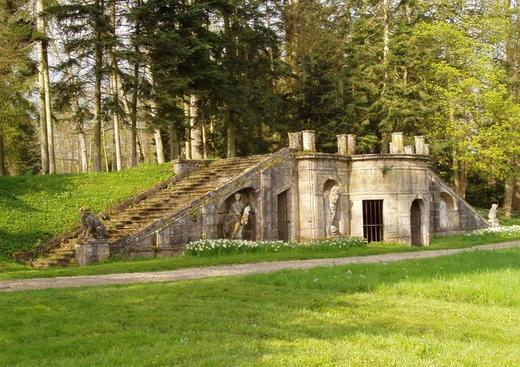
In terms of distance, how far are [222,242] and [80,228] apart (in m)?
4.79

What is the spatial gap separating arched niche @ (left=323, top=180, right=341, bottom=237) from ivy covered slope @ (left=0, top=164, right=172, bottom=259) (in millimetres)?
6219

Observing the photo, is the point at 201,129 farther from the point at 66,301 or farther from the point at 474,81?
the point at 66,301

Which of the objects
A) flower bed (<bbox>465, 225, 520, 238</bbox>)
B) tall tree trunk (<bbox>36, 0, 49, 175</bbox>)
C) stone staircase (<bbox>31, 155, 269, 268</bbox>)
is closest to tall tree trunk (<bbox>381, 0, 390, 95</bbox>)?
flower bed (<bbox>465, 225, 520, 238</bbox>)

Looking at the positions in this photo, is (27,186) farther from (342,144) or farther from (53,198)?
(342,144)

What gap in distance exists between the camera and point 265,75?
3725cm

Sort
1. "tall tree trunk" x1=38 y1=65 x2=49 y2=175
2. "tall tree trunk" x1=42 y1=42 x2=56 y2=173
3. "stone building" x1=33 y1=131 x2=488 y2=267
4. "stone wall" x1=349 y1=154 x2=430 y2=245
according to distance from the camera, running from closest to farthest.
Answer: "stone building" x1=33 y1=131 x2=488 y2=267 < "stone wall" x1=349 y1=154 x2=430 y2=245 < "tall tree trunk" x1=42 y1=42 x2=56 y2=173 < "tall tree trunk" x1=38 y1=65 x2=49 y2=175

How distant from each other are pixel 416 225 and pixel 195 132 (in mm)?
13669

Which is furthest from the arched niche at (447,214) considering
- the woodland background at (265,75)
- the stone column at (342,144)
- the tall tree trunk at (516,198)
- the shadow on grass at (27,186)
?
the shadow on grass at (27,186)

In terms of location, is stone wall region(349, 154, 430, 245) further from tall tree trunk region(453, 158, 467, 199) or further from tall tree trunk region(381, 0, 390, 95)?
tall tree trunk region(453, 158, 467, 199)

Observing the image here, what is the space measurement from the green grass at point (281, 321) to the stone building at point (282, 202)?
820cm

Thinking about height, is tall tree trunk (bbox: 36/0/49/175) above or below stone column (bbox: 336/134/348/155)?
above

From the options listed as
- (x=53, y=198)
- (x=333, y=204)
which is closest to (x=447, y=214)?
(x=333, y=204)

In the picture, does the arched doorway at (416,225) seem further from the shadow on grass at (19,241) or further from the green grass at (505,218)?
the shadow on grass at (19,241)

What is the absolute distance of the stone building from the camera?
834 inches
